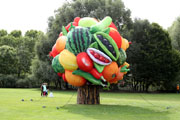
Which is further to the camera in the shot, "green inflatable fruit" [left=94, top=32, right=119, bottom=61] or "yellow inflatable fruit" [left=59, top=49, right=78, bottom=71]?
"yellow inflatable fruit" [left=59, top=49, right=78, bottom=71]

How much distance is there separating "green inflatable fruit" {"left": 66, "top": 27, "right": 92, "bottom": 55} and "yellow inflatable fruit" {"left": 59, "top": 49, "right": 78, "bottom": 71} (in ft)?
1.05

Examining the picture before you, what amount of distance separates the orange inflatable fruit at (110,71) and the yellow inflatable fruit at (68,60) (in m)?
1.87

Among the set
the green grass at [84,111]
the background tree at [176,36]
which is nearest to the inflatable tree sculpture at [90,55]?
the green grass at [84,111]

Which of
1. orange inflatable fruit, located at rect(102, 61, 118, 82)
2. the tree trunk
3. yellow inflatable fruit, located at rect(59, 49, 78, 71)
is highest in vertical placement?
yellow inflatable fruit, located at rect(59, 49, 78, 71)

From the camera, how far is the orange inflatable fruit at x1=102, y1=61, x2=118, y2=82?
16531 mm

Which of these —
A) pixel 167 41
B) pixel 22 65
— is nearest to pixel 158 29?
pixel 167 41

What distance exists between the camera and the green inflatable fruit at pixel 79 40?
16.2m

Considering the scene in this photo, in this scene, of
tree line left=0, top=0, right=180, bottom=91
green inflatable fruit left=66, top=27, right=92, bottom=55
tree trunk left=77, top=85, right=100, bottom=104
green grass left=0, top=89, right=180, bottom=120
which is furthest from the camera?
tree line left=0, top=0, right=180, bottom=91

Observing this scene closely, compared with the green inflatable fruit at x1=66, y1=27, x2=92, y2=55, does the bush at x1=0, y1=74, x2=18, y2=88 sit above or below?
below

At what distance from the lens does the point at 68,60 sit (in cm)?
1634

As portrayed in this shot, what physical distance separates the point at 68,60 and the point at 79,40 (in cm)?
141

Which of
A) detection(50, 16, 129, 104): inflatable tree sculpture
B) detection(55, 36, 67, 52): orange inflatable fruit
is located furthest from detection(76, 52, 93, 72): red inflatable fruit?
detection(55, 36, 67, 52): orange inflatable fruit

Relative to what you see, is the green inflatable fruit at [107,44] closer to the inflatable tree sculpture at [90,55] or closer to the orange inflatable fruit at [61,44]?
the inflatable tree sculpture at [90,55]

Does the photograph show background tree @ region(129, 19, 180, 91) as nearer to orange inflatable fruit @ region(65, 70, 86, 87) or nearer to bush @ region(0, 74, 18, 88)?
orange inflatable fruit @ region(65, 70, 86, 87)
